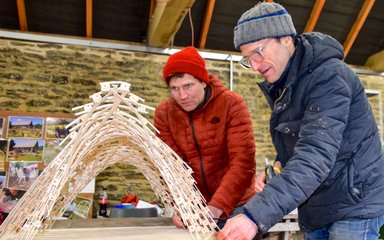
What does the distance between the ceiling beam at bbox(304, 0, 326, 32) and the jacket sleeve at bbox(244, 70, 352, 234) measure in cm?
412

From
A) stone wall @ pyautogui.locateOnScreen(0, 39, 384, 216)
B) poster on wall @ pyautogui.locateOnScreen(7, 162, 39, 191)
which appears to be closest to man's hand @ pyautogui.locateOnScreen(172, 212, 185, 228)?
poster on wall @ pyautogui.locateOnScreen(7, 162, 39, 191)

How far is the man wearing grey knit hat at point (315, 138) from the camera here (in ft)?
3.25


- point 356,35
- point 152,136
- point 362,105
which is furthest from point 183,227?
point 356,35

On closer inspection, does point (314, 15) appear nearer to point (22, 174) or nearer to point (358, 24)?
point (358, 24)

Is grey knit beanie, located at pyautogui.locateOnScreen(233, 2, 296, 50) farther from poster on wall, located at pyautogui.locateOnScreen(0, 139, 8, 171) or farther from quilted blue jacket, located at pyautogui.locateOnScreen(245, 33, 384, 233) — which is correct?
poster on wall, located at pyautogui.locateOnScreen(0, 139, 8, 171)

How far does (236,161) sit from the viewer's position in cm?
162

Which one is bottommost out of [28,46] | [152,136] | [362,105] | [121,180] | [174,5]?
[121,180]

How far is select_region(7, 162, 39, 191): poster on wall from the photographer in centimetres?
401

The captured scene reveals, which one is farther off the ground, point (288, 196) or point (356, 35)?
point (356, 35)

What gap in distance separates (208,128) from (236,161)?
21 cm

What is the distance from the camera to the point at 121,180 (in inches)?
178


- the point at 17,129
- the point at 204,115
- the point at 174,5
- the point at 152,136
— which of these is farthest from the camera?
the point at 17,129

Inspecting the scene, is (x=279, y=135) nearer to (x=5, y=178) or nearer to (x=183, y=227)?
(x=183, y=227)

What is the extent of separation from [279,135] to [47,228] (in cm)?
88
